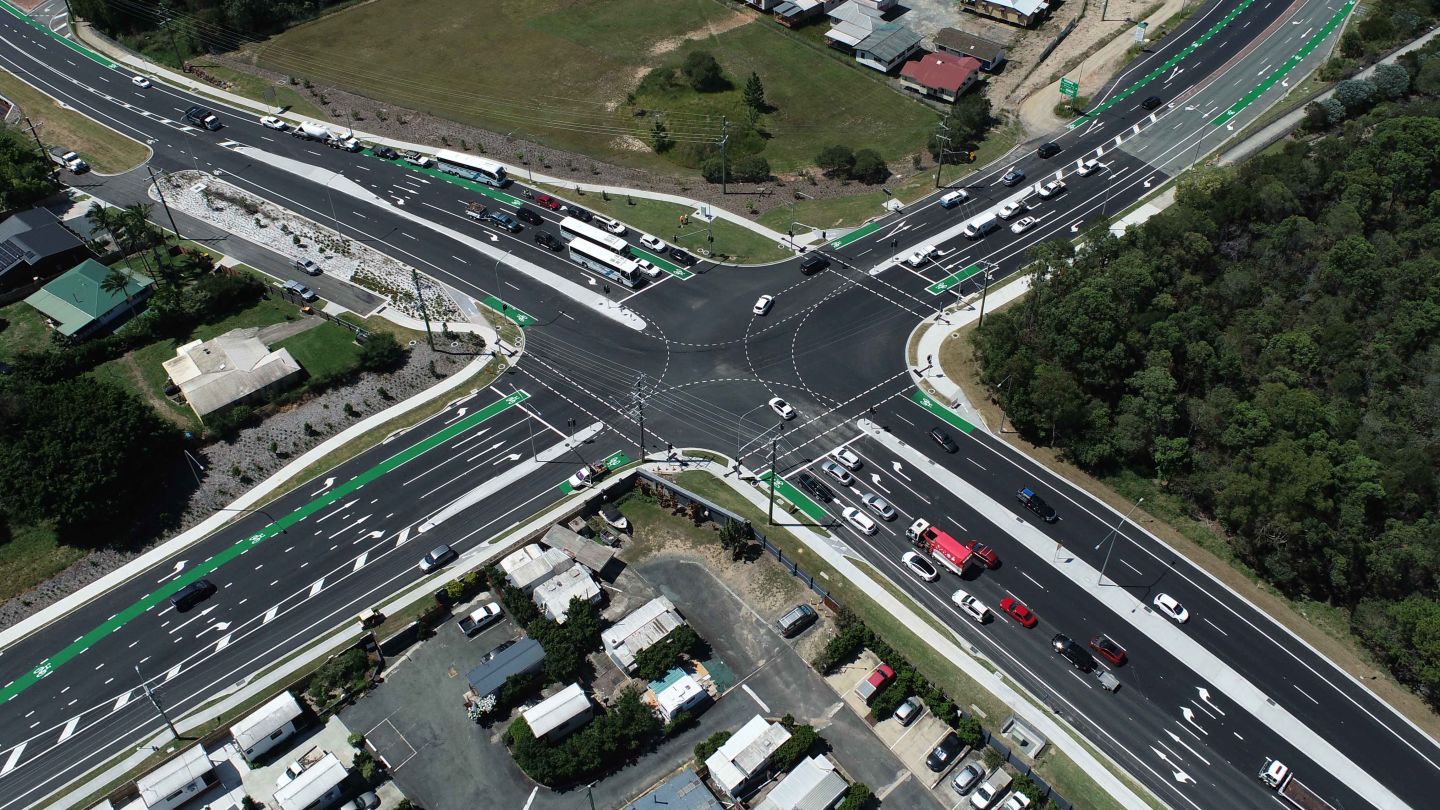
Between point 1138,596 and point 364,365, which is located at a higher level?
point 364,365

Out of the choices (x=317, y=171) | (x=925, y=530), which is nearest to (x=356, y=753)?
(x=925, y=530)

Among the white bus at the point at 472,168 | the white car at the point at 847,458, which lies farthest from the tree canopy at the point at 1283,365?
the white bus at the point at 472,168

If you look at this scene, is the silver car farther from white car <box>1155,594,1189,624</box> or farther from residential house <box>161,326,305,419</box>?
residential house <box>161,326,305,419</box>

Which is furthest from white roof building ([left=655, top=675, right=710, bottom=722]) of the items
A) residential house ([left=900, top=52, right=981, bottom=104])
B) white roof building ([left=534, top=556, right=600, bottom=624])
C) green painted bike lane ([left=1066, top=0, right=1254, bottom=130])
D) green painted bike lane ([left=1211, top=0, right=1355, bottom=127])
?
green painted bike lane ([left=1211, top=0, right=1355, bottom=127])

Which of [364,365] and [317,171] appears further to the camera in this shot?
[317,171]

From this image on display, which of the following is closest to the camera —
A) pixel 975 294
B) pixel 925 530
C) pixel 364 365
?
pixel 925 530

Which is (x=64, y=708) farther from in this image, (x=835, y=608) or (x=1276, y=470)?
(x=1276, y=470)

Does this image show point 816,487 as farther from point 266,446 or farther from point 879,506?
point 266,446
